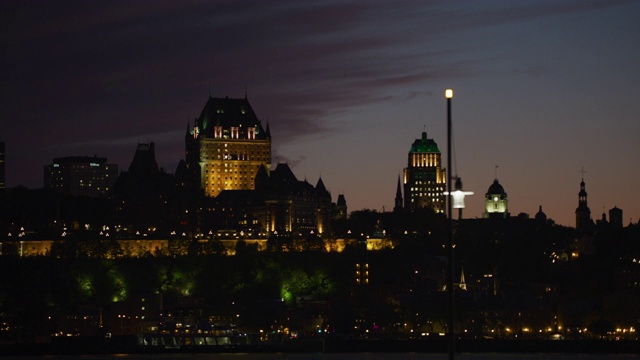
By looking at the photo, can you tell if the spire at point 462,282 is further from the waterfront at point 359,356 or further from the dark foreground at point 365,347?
the waterfront at point 359,356

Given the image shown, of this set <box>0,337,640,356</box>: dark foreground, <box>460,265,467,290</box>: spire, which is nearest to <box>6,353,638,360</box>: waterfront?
<box>0,337,640,356</box>: dark foreground

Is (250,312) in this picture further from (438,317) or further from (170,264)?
(170,264)

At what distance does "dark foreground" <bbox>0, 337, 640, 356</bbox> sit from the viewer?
132 m

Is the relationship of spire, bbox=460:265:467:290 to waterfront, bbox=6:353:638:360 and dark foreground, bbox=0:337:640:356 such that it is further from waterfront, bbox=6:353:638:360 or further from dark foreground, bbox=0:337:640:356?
waterfront, bbox=6:353:638:360

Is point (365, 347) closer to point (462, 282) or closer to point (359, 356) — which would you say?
point (359, 356)

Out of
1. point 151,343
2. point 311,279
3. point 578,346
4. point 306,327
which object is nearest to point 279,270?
point 311,279

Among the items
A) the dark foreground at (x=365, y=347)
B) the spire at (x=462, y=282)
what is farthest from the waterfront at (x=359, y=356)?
the spire at (x=462, y=282)

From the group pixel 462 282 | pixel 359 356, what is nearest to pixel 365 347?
pixel 359 356

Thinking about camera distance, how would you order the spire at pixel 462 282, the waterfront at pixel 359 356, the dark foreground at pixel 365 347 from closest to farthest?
the waterfront at pixel 359 356 < the dark foreground at pixel 365 347 < the spire at pixel 462 282

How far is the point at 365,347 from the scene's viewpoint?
13662cm

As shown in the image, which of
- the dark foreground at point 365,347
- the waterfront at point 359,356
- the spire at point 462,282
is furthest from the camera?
the spire at point 462,282

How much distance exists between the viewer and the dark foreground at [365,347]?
132 meters

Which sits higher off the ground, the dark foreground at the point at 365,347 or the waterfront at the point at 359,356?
the dark foreground at the point at 365,347

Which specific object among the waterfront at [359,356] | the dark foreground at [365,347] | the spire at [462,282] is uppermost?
the spire at [462,282]
